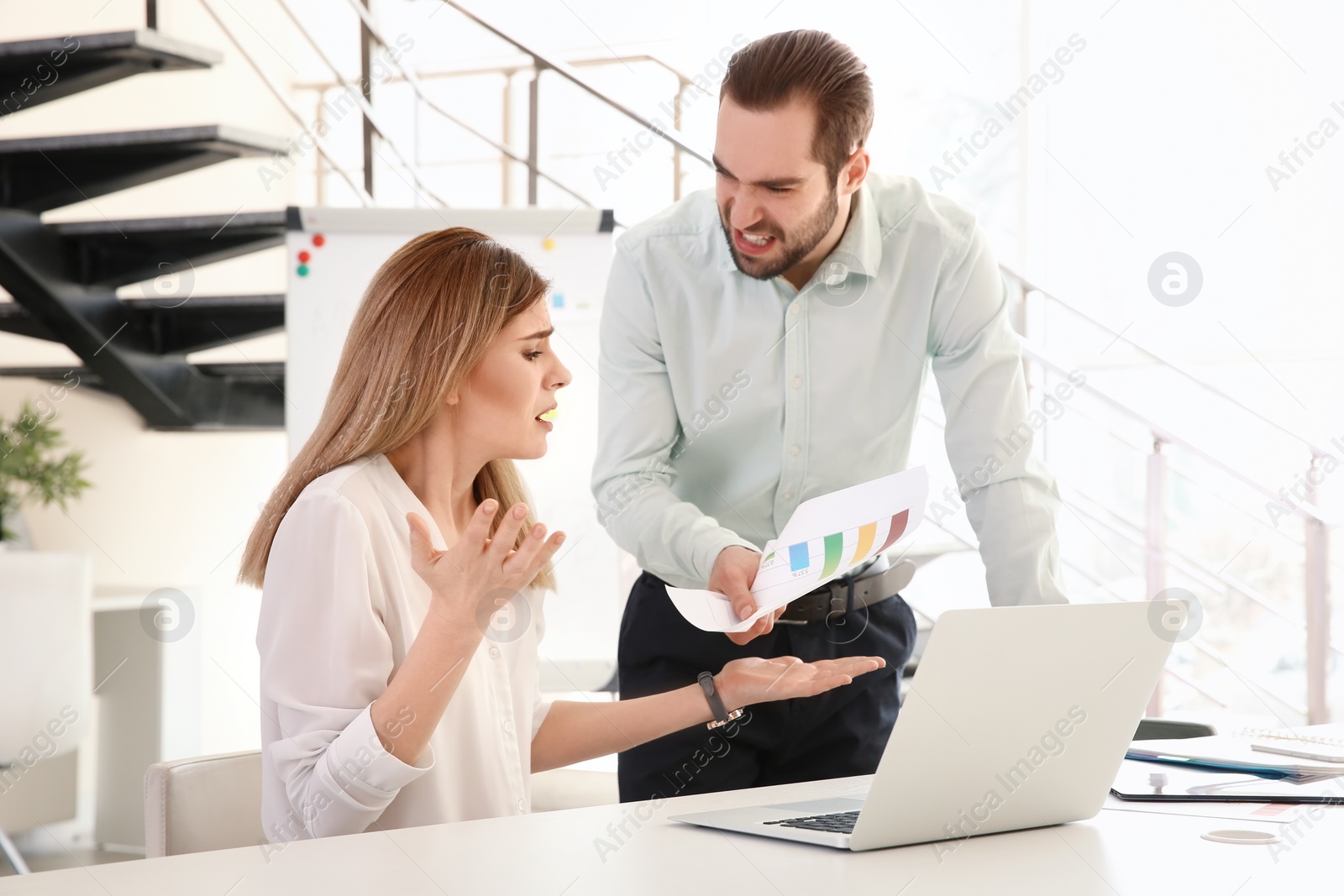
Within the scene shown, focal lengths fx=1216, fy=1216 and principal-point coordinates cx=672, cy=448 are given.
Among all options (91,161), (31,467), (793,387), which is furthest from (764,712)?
(31,467)

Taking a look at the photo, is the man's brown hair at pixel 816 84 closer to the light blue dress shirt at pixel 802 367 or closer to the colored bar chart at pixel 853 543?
the light blue dress shirt at pixel 802 367

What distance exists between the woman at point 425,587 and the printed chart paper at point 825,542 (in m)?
0.07

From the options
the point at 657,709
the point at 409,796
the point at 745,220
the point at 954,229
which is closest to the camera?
the point at 409,796

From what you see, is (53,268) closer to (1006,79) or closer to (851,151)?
(851,151)

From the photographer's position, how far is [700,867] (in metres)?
0.85

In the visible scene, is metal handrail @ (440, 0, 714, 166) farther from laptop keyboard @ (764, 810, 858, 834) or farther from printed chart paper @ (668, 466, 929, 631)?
laptop keyboard @ (764, 810, 858, 834)

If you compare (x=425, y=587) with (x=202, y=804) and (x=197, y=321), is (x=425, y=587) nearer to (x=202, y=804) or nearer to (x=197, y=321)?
(x=202, y=804)

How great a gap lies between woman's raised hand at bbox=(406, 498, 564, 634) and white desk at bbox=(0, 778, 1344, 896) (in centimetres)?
18

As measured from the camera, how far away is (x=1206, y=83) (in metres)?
4.34

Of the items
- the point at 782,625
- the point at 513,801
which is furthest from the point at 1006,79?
the point at 513,801

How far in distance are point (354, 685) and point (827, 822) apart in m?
0.45

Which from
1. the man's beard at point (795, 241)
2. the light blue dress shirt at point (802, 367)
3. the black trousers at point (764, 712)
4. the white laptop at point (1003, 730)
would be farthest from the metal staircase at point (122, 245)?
the white laptop at point (1003, 730)

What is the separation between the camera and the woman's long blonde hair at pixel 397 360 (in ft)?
4.12

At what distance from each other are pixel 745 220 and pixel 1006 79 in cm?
375
